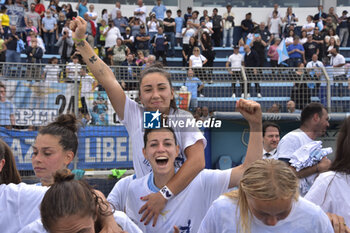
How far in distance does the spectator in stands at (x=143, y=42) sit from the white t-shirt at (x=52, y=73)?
27.4 ft

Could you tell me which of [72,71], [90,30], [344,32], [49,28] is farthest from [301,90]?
[344,32]

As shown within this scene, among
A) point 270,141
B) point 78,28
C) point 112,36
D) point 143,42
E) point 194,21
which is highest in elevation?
point 194,21

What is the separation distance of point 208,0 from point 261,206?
79.1ft

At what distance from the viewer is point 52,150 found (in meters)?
3.47

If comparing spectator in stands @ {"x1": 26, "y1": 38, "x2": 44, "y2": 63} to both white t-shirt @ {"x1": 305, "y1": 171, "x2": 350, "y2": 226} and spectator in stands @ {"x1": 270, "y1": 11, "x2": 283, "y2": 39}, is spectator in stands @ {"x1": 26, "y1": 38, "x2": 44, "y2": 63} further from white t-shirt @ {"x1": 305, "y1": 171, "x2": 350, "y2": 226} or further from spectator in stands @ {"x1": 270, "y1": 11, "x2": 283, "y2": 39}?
white t-shirt @ {"x1": 305, "y1": 171, "x2": 350, "y2": 226}

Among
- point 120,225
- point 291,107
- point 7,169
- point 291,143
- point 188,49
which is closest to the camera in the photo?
point 120,225

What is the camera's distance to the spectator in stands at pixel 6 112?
30.6 feet

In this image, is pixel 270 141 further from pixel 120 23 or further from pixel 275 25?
pixel 275 25

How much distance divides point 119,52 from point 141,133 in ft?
44.3

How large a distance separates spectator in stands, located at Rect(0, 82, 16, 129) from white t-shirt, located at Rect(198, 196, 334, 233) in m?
7.43

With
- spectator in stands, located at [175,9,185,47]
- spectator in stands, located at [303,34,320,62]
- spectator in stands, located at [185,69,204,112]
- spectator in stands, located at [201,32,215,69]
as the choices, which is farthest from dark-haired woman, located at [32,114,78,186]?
spectator in stands, located at [175,9,185,47]

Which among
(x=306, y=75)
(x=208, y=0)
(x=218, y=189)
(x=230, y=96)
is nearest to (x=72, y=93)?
(x=230, y=96)

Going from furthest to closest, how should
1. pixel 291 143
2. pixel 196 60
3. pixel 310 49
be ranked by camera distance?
1. pixel 310 49
2. pixel 196 60
3. pixel 291 143

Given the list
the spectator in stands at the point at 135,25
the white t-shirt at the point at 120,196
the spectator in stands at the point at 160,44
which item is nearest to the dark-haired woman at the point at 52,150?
the white t-shirt at the point at 120,196
